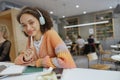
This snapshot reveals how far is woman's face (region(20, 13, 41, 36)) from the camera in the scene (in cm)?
112

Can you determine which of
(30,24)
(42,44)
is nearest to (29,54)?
(42,44)

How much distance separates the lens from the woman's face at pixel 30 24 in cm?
112

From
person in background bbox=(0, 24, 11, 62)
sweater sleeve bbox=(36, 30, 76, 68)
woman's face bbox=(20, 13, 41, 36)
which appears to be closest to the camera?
sweater sleeve bbox=(36, 30, 76, 68)

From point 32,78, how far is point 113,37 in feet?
32.0

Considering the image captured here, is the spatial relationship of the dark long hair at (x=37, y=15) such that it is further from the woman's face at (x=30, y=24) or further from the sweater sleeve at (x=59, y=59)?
the sweater sleeve at (x=59, y=59)

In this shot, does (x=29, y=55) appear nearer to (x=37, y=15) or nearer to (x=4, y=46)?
(x=37, y=15)

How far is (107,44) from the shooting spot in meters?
9.88

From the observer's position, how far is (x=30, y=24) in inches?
44.0

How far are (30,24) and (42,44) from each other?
180 millimetres

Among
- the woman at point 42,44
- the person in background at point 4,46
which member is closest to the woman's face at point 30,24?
the woman at point 42,44

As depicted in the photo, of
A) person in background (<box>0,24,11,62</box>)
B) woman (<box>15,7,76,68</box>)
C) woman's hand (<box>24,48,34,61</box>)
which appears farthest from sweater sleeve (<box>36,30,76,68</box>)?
person in background (<box>0,24,11,62</box>)

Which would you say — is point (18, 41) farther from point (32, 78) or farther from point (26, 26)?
point (32, 78)

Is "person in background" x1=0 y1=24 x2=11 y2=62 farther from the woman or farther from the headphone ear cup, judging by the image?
the headphone ear cup

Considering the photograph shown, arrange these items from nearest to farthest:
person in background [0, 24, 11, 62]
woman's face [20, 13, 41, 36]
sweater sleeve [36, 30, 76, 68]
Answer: sweater sleeve [36, 30, 76, 68] → woman's face [20, 13, 41, 36] → person in background [0, 24, 11, 62]
